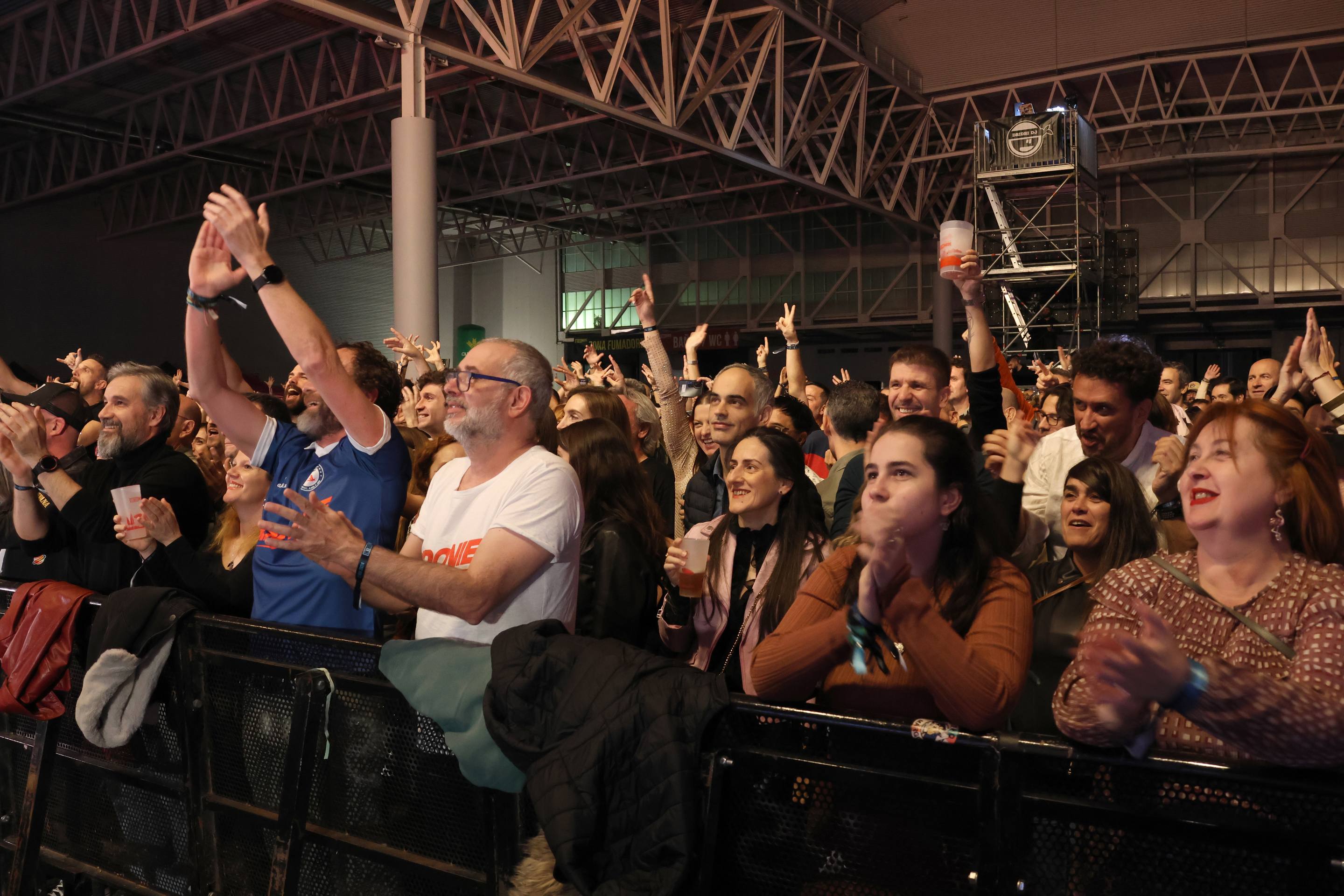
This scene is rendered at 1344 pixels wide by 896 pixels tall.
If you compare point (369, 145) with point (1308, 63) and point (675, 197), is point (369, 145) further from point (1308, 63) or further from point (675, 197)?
point (1308, 63)

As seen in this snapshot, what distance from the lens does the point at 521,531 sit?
2.46m

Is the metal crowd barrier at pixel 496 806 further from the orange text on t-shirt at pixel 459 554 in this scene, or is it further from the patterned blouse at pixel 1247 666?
the orange text on t-shirt at pixel 459 554

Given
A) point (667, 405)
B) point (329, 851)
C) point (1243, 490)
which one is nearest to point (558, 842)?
point (329, 851)

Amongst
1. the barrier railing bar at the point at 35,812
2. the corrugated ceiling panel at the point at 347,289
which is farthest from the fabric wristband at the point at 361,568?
the corrugated ceiling panel at the point at 347,289

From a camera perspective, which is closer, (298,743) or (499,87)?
(298,743)

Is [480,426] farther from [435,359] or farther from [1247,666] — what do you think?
[435,359]

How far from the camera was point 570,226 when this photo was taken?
1049 inches

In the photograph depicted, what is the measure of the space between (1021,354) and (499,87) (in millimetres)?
8927

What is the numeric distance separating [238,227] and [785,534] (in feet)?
5.60

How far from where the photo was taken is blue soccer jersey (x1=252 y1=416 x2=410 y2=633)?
298 centimetres

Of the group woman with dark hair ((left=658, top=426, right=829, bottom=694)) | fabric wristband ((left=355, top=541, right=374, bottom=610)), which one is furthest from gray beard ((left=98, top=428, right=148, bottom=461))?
woman with dark hair ((left=658, top=426, right=829, bottom=694))

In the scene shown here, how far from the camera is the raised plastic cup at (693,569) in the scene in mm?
2555

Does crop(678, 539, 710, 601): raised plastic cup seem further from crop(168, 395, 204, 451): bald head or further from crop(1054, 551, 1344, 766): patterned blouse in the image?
crop(168, 395, 204, 451): bald head

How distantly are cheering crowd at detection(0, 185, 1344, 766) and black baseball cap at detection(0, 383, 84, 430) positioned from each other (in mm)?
22
